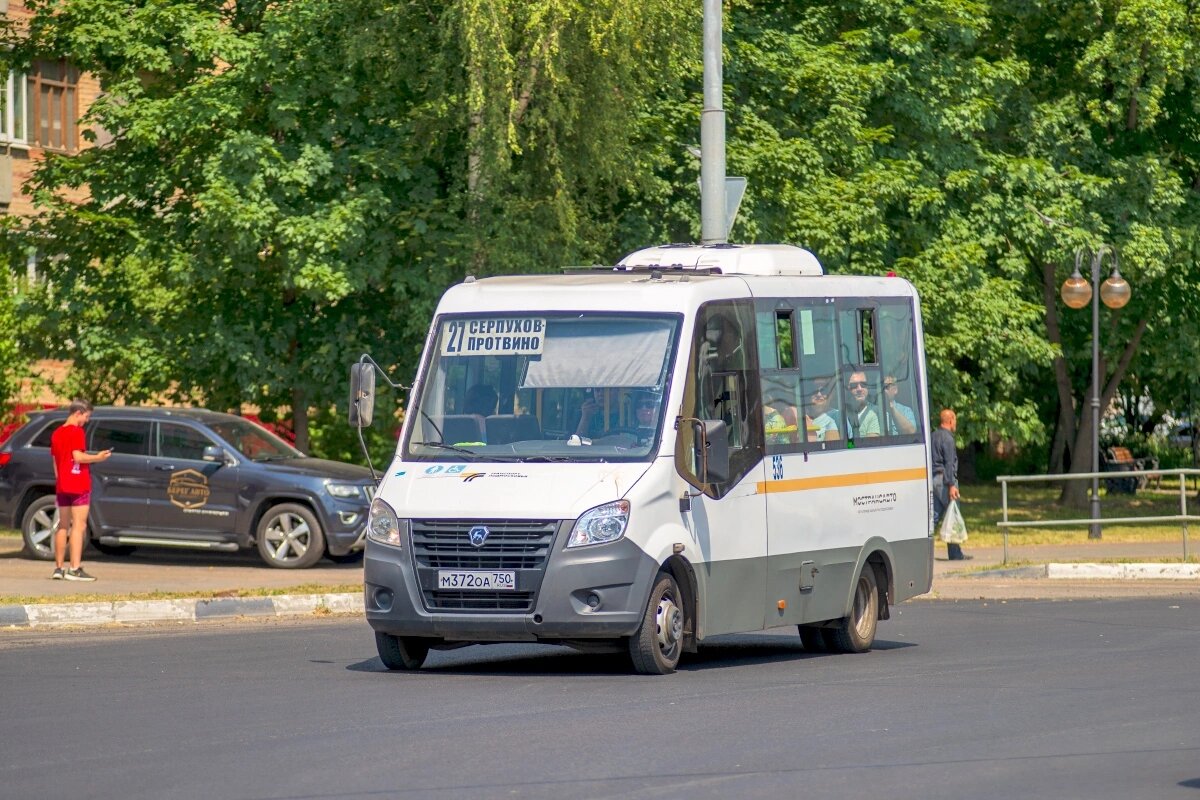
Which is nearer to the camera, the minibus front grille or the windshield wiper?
the minibus front grille

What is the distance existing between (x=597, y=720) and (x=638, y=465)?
2.41 m

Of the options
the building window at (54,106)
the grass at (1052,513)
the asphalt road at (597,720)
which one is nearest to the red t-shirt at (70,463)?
the grass at (1052,513)

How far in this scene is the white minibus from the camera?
39.6 feet

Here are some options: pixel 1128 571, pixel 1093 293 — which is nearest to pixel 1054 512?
pixel 1093 293

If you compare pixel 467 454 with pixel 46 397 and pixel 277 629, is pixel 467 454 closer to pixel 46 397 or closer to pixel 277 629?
pixel 277 629

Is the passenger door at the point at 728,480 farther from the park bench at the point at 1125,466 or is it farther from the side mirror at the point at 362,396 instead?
the park bench at the point at 1125,466

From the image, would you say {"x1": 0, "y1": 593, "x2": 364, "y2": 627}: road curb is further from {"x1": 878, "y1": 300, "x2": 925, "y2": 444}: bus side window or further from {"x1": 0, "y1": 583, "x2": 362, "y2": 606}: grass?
{"x1": 878, "y1": 300, "x2": 925, "y2": 444}: bus side window

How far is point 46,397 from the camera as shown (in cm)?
4222

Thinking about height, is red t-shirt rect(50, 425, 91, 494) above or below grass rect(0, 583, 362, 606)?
above

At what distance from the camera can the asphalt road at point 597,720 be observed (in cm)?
834

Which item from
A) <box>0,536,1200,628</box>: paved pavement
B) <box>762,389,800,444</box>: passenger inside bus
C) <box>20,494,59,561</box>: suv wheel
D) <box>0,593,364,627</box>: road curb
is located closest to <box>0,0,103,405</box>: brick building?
<box>0,536,1200,628</box>: paved pavement

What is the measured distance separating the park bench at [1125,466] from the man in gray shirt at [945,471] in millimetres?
20830

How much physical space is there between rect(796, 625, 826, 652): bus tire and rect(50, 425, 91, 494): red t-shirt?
7.93m

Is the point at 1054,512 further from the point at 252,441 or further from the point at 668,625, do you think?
the point at 668,625
